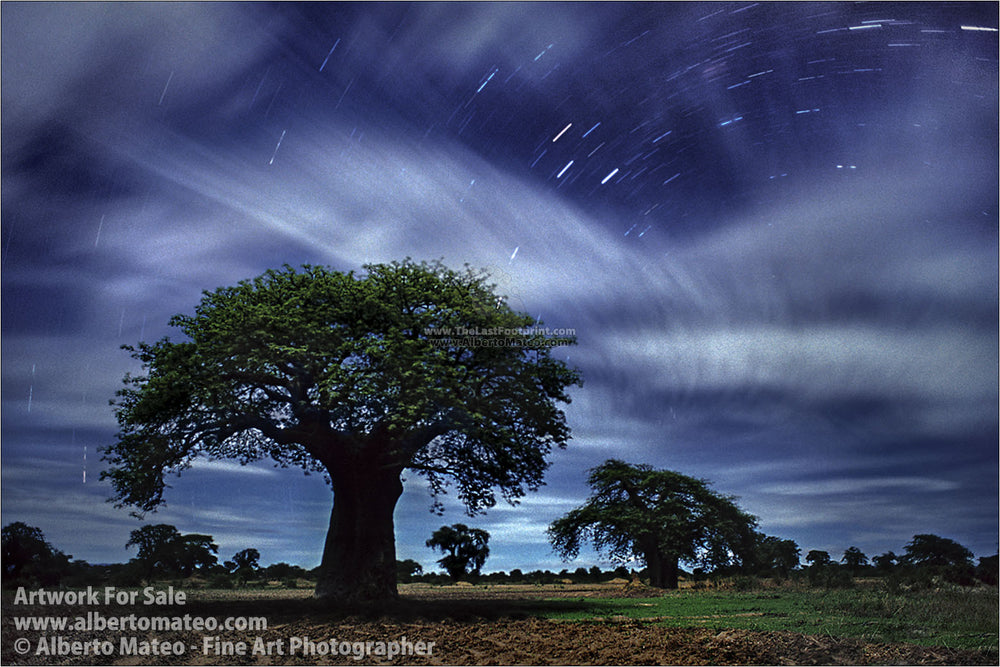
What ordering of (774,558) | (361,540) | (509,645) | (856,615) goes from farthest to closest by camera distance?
(774,558) → (361,540) → (856,615) → (509,645)

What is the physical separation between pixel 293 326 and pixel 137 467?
23.8ft

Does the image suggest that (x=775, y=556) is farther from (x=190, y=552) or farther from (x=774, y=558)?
(x=190, y=552)

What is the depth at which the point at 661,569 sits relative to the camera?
36.0m

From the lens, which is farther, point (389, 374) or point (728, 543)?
point (728, 543)

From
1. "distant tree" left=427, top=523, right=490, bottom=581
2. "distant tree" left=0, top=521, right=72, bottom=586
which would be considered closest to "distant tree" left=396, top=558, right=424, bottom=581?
"distant tree" left=427, top=523, right=490, bottom=581

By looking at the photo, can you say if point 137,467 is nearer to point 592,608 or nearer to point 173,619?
point 173,619

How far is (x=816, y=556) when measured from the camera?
2844 centimetres

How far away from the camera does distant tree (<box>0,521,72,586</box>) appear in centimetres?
2214

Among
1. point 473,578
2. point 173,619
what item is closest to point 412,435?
point 173,619

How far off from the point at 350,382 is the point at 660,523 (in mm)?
21850

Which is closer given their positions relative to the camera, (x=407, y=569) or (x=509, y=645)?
(x=509, y=645)

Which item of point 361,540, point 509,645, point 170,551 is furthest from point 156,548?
point 509,645

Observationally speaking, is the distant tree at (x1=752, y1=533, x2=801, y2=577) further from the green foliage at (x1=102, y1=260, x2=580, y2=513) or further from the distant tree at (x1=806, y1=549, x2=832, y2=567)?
the green foliage at (x1=102, y1=260, x2=580, y2=513)

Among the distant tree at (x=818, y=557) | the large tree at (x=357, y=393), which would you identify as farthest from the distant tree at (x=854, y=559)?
the large tree at (x=357, y=393)
